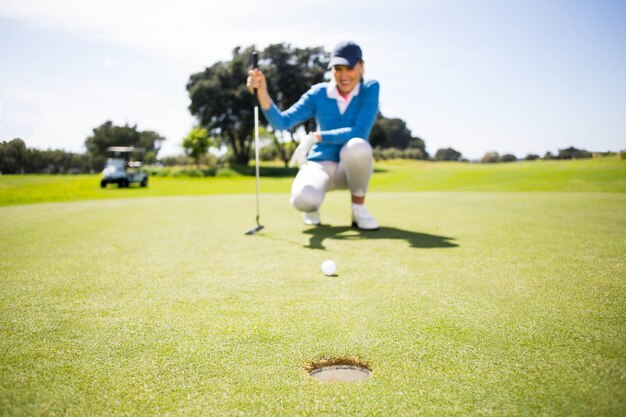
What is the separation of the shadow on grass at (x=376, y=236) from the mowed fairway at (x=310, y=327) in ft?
0.35

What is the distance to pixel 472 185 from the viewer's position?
17859 mm

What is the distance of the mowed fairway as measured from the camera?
1452mm

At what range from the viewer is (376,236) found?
478 centimetres

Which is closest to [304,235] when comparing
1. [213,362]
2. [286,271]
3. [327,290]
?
[286,271]

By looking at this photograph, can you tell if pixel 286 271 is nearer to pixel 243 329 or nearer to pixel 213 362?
pixel 243 329

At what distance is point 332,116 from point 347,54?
0.79 m

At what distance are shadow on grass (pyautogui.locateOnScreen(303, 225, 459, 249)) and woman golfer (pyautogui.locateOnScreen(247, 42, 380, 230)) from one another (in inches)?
9.1

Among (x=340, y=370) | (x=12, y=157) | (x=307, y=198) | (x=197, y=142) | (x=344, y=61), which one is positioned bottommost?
(x=340, y=370)

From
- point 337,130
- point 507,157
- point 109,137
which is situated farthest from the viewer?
point 109,137

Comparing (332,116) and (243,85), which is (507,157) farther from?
(332,116)

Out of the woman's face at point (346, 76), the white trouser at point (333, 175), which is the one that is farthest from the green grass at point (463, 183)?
the woman's face at point (346, 76)

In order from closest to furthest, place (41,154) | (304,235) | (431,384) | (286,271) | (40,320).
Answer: (431,384), (40,320), (286,271), (304,235), (41,154)

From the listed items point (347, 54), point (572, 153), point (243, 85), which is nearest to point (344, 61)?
point (347, 54)

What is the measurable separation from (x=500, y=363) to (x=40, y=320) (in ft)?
7.34
